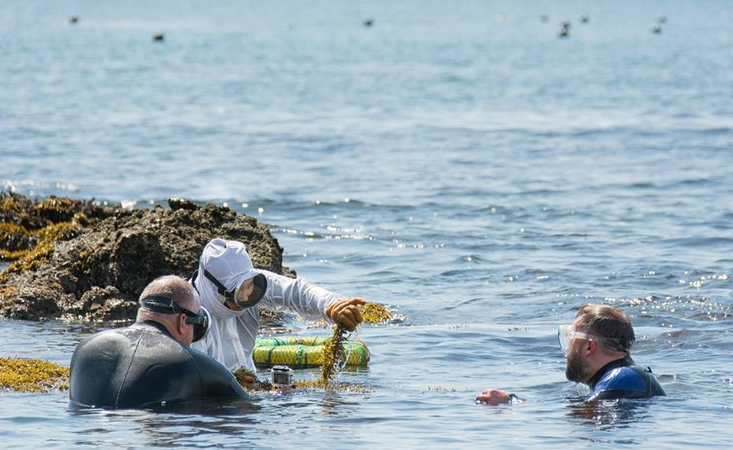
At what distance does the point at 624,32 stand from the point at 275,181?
257 feet

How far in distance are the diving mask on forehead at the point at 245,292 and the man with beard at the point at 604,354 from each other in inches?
94.9

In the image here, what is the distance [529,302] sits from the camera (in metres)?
16.0

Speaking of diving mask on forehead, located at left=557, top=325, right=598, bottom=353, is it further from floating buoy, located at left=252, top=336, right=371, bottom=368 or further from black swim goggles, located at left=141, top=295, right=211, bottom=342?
black swim goggles, located at left=141, top=295, right=211, bottom=342

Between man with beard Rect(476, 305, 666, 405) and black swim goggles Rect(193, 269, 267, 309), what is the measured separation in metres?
2.41

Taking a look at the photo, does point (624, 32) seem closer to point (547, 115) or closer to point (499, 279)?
point (547, 115)

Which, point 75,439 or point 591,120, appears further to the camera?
point 591,120

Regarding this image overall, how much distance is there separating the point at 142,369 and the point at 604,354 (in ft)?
11.7

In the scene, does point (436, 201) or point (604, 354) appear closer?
point (604, 354)

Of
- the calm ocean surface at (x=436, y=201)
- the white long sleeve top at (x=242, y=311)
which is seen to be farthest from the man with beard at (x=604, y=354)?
the white long sleeve top at (x=242, y=311)

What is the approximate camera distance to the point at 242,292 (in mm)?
9930

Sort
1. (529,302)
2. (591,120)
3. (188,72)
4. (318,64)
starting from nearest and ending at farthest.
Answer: (529,302) < (591,120) < (188,72) < (318,64)

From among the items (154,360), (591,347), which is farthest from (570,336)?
(154,360)

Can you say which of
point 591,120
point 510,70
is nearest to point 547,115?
point 591,120

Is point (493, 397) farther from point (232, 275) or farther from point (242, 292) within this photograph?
point (232, 275)
